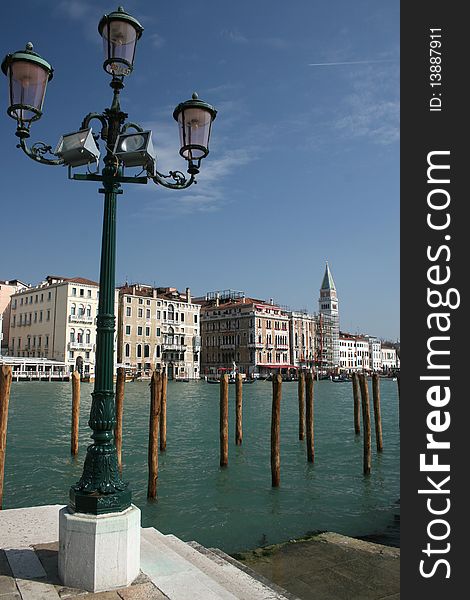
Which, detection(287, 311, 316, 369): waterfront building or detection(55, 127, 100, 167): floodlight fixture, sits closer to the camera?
detection(55, 127, 100, 167): floodlight fixture

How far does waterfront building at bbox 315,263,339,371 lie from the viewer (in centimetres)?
7769

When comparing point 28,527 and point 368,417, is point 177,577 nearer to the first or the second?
point 28,527

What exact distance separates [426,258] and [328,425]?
18.1 m

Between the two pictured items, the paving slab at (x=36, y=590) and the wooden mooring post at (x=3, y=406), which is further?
the wooden mooring post at (x=3, y=406)

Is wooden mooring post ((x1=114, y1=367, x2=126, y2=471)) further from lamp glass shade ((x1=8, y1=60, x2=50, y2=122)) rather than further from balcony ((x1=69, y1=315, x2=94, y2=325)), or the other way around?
balcony ((x1=69, y1=315, x2=94, y2=325))

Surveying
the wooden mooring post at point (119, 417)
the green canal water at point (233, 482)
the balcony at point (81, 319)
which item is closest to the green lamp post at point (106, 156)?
the green canal water at point (233, 482)

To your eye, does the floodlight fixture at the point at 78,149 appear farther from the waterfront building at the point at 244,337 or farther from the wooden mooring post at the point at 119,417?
the waterfront building at the point at 244,337

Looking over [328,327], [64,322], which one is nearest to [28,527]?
[64,322]

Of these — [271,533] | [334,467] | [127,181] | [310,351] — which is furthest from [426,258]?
[310,351]

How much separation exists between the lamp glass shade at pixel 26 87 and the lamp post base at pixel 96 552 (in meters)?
2.54

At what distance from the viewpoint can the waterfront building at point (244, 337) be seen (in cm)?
6431

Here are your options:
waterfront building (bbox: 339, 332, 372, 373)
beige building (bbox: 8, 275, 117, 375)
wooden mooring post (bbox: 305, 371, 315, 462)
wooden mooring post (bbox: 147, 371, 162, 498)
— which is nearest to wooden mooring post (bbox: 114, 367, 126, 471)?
wooden mooring post (bbox: 147, 371, 162, 498)

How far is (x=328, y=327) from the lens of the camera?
83750 mm

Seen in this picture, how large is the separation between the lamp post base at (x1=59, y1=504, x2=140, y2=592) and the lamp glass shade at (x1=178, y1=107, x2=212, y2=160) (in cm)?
253
